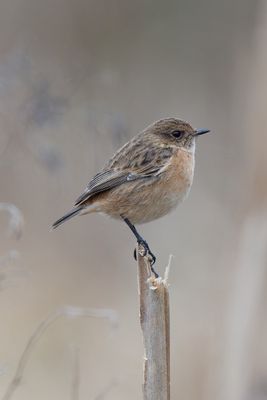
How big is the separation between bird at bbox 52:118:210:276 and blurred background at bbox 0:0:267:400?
0.81ft

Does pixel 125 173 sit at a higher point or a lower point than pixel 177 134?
lower

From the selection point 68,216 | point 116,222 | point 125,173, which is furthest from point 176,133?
point 116,222

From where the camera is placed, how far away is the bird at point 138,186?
584 centimetres

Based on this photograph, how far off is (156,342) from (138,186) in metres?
2.13

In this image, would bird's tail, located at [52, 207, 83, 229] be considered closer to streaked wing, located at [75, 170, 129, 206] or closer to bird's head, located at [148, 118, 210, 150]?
streaked wing, located at [75, 170, 129, 206]

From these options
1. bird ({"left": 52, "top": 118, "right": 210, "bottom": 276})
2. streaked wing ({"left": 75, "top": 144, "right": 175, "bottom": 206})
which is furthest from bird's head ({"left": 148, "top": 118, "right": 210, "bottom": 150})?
streaked wing ({"left": 75, "top": 144, "right": 175, "bottom": 206})

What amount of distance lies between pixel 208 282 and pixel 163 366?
4.70 metres

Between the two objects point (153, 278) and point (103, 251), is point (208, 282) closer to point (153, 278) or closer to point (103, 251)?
point (103, 251)

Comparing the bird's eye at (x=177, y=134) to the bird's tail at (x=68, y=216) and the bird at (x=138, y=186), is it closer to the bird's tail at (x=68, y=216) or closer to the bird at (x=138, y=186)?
the bird at (x=138, y=186)

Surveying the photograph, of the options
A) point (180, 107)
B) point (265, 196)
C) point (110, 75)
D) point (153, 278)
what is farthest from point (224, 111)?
point (153, 278)

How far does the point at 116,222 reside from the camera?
965cm

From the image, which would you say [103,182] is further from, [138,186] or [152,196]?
[152,196]

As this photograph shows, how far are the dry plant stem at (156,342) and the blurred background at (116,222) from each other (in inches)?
15.9

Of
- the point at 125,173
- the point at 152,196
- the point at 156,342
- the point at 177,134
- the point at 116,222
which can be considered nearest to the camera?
the point at 156,342
